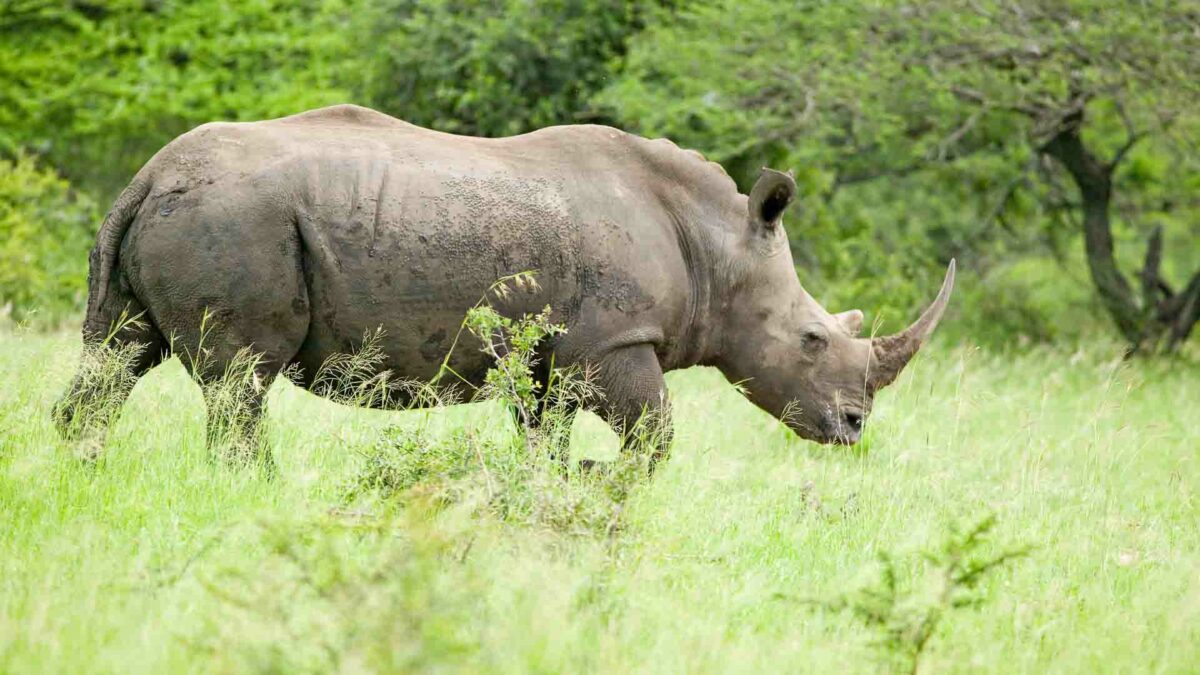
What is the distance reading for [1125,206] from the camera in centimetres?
1900

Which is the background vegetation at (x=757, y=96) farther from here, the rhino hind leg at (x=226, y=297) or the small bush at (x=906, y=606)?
the small bush at (x=906, y=606)

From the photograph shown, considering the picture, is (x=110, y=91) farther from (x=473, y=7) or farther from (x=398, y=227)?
(x=398, y=227)

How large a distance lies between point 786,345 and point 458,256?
1.81 meters

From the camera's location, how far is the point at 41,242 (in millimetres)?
14945

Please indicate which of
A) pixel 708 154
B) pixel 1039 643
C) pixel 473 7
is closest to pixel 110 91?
pixel 473 7

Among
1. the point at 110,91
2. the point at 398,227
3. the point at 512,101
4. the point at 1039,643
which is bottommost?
the point at 110,91

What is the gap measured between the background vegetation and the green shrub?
0.16 ft

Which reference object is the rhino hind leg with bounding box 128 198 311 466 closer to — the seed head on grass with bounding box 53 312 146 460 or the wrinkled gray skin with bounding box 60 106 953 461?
the wrinkled gray skin with bounding box 60 106 953 461

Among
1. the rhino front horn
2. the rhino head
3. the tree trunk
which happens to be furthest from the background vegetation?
the rhino head

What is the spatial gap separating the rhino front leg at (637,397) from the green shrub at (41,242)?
299 inches

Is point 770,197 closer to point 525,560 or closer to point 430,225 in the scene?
point 430,225

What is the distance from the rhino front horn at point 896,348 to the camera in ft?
24.1

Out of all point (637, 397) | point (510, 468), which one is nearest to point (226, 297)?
point (510, 468)

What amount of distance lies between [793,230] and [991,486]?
28.3ft
